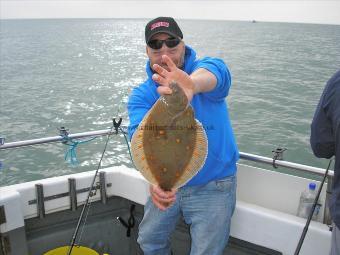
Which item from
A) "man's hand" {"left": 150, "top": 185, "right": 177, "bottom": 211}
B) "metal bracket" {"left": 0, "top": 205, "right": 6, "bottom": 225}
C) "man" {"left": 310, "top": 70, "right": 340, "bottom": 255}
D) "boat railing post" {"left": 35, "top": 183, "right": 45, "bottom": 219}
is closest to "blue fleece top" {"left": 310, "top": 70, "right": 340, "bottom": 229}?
"man" {"left": 310, "top": 70, "right": 340, "bottom": 255}

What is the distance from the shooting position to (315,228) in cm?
304

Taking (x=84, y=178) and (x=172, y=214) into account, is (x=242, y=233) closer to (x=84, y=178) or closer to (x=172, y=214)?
(x=172, y=214)

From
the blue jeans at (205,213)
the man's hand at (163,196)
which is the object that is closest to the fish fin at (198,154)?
A: the man's hand at (163,196)

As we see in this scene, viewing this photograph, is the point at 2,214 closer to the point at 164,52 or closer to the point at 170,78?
the point at 164,52

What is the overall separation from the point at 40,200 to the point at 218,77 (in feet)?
7.41

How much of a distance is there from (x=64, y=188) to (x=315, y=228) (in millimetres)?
2455

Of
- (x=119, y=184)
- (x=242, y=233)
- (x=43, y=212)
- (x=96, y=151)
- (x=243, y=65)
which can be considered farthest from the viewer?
(x=243, y=65)

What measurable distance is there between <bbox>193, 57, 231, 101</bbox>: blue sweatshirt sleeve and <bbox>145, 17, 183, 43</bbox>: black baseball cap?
321 millimetres

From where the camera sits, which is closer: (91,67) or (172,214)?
(172,214)

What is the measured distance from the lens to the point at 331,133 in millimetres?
2312

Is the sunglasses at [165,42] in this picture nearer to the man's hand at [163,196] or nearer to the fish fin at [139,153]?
the fish fin at [139,153]

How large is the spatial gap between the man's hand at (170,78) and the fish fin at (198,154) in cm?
22

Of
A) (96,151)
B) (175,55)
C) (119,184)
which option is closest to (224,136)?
(175,55)

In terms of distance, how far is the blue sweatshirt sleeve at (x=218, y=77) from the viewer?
266 cm
